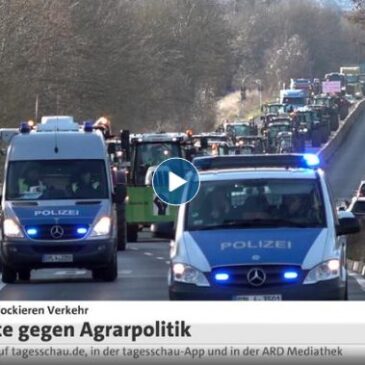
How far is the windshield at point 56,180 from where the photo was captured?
80.2ft

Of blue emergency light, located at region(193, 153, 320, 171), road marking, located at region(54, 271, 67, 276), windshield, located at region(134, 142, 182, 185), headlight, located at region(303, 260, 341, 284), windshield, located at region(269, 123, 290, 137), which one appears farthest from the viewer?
windshield, located at region(269, 123, 290, 137)

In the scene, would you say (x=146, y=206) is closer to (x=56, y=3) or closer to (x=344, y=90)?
(x=56, y=3)

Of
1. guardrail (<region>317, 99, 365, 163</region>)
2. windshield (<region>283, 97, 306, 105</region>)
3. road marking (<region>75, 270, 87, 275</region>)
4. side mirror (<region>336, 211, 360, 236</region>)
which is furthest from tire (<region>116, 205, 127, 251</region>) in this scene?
windshield (<region>283, 97, 306, 105</region>)

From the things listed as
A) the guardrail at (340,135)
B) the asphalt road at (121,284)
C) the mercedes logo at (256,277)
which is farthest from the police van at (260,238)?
the guardrail at (340,135)

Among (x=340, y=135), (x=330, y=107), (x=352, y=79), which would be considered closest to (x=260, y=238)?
(x=340, y=135)

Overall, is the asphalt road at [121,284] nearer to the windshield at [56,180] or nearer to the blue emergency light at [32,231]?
the blue emergency light at [32,231]

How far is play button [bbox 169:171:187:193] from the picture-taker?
60.1 ft

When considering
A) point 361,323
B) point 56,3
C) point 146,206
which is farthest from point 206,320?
point 56,3

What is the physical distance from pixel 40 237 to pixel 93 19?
4197 cm

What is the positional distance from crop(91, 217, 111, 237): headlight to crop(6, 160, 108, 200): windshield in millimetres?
525

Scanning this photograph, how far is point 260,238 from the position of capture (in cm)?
1603

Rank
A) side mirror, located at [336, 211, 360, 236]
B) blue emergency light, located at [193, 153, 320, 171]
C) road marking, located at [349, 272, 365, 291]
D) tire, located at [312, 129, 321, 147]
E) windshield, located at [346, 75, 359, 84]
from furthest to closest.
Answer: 1. windshield, located at [346, 75, 359, 84]
2. tire, located at [312, 129, 321, 147]
3. road marking, located at [349, 272, 365, 291]
4. blue emergency light, located at [193, 153, 320, 171]
5. side mirror, located at [336, 211, 360, 236]

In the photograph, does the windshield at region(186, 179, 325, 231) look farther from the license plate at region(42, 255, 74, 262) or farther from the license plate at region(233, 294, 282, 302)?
the license plate at region(42, 255, 74, 262)

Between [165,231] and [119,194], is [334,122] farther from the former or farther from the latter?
[165,231]
